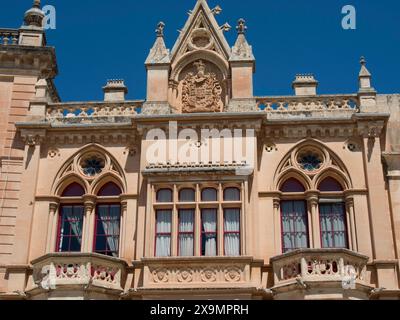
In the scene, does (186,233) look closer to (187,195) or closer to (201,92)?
(187,195)

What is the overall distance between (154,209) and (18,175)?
232 inches

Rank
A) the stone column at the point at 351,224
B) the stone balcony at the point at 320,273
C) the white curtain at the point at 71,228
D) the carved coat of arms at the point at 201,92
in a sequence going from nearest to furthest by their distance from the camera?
the stone balcony at the point at 320,273
the stone column at the point at 351,224
the white curtain at the point at 71,228
the carved coat of arms at the point at 201,92

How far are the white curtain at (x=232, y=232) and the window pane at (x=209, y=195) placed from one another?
73 cm

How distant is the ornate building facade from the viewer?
2220cm

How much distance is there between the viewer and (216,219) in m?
23.5

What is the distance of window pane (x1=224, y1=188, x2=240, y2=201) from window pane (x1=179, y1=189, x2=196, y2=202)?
1203 mm

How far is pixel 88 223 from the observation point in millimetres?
24422

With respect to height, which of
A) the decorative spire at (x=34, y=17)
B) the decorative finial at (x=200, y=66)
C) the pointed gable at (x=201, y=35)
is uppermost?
the decorative spire at (x=34, y=17)

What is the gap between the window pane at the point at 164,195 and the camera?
944 inches

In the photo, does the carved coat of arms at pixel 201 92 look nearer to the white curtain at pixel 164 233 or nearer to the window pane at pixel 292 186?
the window pane at pixel 292 186

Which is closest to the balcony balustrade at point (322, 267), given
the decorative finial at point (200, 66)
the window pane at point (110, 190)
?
the window pane at point (110, 190)

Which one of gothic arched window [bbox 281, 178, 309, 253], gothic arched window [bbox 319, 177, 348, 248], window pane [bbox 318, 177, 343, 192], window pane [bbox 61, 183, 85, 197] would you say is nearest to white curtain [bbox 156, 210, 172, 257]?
window pane [bbox 61, 183, 85, 197]

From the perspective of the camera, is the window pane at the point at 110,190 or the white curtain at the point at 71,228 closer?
the white curtain at the point at 71,228

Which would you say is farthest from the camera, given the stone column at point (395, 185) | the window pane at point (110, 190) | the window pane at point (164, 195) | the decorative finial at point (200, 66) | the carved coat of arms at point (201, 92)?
the decorative finial at point (200, 66)
